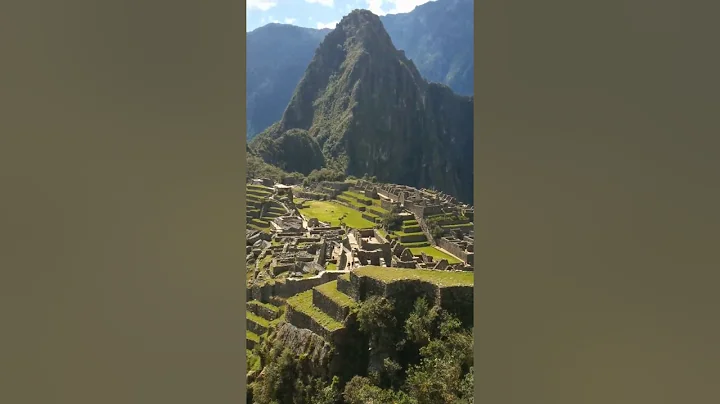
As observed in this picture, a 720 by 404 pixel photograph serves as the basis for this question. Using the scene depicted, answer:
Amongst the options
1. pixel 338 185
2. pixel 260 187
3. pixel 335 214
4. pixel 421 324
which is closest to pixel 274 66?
pixel 338 185

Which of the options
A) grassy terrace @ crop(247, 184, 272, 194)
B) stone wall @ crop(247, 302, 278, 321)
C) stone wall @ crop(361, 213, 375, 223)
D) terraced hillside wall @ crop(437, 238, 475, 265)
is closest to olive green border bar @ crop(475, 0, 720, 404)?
terraced hillside wall @ crop(437, 238, 475, 265)

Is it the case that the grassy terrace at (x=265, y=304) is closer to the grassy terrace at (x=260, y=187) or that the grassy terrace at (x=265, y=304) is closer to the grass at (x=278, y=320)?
the grass at (x=278, y=320)

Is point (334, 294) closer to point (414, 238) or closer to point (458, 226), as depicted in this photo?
point (414, 238)

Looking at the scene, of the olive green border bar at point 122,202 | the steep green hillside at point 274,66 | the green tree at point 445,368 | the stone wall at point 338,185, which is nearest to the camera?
the olive green border bar at point 122,202

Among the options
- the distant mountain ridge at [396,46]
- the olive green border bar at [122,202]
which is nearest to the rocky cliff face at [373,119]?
the distant mountain ridge at [396,46]

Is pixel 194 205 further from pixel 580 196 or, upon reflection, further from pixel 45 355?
pixel 580 196
